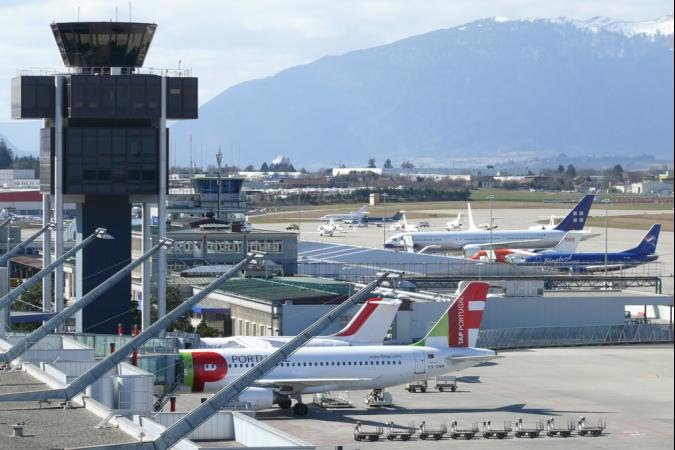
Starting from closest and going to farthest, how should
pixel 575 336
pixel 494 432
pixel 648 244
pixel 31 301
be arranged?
pixel 494 432
pixel 575 336
pixel 31 301
pixel 648 244

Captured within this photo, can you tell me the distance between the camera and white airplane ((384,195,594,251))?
6230 inches

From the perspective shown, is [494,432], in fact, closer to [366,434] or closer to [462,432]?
[462,432]

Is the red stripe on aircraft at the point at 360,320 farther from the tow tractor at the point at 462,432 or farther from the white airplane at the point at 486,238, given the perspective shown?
the white airplane at the point at 486,238

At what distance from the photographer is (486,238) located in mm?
159750

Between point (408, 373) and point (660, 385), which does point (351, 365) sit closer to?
point (408, 373)

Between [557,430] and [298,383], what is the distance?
11.2m

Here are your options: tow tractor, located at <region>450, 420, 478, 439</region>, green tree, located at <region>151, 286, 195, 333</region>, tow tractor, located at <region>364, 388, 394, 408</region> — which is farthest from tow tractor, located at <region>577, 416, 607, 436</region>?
green tree, located at <region>151, 286, 195, 333</region>

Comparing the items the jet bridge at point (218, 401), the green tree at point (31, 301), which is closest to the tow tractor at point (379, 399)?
the green tree at point (31, 301)

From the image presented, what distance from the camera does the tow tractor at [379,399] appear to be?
206ft

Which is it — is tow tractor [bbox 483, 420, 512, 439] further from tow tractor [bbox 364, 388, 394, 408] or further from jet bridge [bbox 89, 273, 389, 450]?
jet bridge [bbox 89, 273, 389, 450]

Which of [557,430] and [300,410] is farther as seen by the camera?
[300,410]

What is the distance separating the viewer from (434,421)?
58.7 metres

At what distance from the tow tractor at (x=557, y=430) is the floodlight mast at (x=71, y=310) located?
19306 mm

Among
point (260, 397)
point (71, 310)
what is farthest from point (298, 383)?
point (71, 310)
